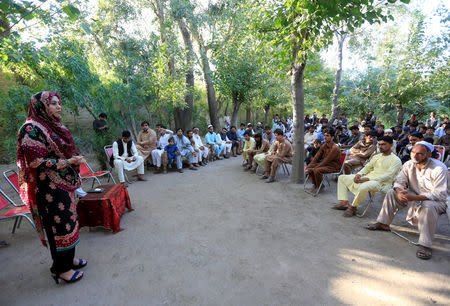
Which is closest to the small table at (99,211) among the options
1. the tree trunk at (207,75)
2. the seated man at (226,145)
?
the seated man at (226,145)

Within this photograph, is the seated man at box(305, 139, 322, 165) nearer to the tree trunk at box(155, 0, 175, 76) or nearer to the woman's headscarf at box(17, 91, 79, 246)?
the woman's headscarf at box(17, 91, 79, 246)

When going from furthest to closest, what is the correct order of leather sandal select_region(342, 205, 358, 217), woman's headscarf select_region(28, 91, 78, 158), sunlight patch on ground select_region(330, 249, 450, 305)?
leather sandal select_region(342, 205, 358, 217) → woman's headscarf select_region(28, 91, 78, 158) → sunlight patch on ground select_region(330, 249, 450, 305)

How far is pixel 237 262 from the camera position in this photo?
2.70 metres

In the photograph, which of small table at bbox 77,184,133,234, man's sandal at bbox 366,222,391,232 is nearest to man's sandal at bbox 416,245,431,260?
man's sandal at bbox 366,222,391,232

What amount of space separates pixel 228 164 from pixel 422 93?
10723mm

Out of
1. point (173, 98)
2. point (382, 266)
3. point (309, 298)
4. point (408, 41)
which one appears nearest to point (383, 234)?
point (382, 266)

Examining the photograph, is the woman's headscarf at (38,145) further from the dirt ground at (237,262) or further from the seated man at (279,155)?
the seated man at (279,155)

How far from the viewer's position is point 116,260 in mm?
2814

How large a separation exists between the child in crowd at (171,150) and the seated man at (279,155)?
306 centimetres

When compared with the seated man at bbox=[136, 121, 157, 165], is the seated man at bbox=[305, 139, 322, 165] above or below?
below

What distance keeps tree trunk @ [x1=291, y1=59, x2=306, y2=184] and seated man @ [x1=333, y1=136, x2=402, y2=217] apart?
154cm

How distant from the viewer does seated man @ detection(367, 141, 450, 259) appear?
275 cm

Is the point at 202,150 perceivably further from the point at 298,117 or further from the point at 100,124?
the point at 298,117

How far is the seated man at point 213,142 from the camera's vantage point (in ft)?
29.6
